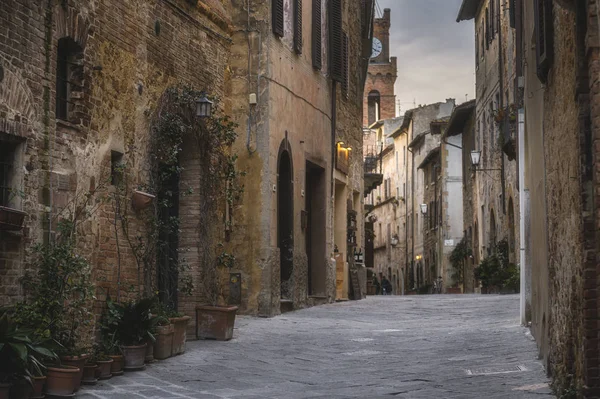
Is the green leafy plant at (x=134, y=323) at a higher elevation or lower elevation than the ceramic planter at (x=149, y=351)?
higher

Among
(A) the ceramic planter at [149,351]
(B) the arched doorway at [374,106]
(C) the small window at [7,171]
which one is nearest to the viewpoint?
(C) the small window at [7,171]

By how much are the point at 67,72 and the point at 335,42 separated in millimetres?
12907

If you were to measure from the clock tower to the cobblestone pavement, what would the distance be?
62154 mm

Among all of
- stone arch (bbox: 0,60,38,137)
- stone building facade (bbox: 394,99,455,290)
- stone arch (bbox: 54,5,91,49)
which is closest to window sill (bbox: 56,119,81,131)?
stone arch (bbox: 0,60,38,137)

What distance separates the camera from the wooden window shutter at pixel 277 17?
18.0 meters

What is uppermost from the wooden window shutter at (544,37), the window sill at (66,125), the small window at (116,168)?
the wooden window shutter at (544,37)

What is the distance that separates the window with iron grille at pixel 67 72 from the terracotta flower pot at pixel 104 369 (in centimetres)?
254

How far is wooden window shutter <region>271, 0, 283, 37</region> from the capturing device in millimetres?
18047

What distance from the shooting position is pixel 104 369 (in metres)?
9.77

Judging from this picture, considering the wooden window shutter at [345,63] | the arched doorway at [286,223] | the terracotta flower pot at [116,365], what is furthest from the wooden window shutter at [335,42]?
the terracotta flower pot at [116,365]

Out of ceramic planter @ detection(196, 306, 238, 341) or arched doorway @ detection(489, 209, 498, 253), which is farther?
arched doorway @ detection(489, 209, 498, 253)

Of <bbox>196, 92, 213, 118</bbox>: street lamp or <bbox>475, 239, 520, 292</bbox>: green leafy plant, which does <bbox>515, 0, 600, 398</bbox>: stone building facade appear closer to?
<bbox>196, 92, 213, 118</bbox>: street lamp

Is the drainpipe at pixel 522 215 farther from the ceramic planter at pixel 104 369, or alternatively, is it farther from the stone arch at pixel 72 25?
the ceramic planter at pixel 104 369

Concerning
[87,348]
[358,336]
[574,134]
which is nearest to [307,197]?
[358,336]
